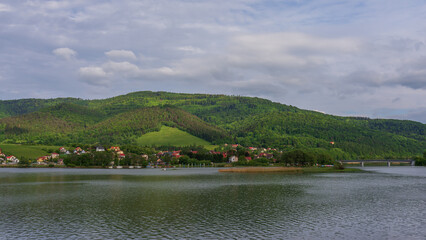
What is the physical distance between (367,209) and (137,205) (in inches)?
1288

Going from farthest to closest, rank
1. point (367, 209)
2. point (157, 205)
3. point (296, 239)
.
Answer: point (157, 205) < point (367, 209) < point (296, 239)

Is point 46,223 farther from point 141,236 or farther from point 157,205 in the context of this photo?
point 157,205

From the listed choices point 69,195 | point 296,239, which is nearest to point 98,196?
point 69,195

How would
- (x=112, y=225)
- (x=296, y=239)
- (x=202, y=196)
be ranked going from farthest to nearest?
(x=202, y=196)
(x=112, y=225)
(x=296, y=239)

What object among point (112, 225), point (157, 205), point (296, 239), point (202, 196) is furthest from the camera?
point (202, 196)

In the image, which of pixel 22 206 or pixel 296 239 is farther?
pixel 22 206

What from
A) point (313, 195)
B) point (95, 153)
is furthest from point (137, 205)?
point (95, 153)

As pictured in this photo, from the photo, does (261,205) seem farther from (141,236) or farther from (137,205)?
(141,236)

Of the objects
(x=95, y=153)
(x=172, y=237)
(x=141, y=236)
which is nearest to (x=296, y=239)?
(x=172, y=237)

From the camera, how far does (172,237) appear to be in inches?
1235

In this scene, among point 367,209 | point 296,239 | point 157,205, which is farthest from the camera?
point 157,205

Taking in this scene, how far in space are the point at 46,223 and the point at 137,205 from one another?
15.0m

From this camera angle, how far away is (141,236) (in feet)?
104

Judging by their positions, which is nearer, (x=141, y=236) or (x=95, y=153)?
(x=141, y=236)
